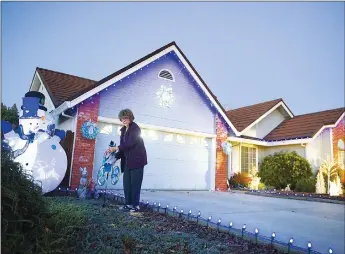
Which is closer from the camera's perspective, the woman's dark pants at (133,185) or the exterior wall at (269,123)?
the woman's dark pants at (133,185)

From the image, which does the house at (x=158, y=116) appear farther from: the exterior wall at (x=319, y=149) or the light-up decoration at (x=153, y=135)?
the exterior wall at (x=319, y=149)

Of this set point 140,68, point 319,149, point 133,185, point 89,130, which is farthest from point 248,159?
point 133,185

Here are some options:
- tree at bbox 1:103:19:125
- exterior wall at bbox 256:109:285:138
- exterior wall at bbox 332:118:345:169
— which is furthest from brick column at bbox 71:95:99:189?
exterior wall at bbox 332:118:345:169

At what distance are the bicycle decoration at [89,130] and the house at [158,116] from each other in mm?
152

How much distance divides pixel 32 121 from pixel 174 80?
6529 mm

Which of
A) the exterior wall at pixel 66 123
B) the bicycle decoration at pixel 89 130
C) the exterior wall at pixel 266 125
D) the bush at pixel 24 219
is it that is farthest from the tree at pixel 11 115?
the exterior wall at pixel 266 125

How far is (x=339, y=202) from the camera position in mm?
9227

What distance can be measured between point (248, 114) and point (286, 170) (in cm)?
454

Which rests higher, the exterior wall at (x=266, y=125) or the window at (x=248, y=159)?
the exterior wall at (x=266, y=125)

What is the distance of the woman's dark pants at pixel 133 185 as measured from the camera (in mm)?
5152

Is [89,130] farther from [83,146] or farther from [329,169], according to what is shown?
[329,169]

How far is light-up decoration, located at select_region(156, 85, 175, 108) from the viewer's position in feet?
36.0

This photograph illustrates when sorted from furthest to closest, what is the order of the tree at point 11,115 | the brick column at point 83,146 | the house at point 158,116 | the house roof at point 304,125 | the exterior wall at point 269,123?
the exterior wall at point 269,123 → the house roof at point 304,125 → the tree at point 11,115 → the house at point 158,116 → the brick column at point 83,146

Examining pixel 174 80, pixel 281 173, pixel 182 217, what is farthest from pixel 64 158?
pixel 281 173
